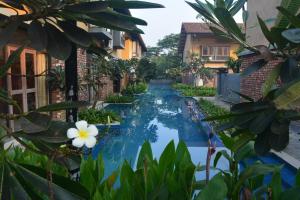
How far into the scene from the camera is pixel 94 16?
57.2 inches

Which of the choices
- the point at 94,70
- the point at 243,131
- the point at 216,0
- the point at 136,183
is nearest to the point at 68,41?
the point at 216,0

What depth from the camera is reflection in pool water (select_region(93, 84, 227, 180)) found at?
8539 millimetres

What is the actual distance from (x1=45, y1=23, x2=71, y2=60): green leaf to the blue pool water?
5.02m

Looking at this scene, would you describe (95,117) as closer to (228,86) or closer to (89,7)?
(89,7)

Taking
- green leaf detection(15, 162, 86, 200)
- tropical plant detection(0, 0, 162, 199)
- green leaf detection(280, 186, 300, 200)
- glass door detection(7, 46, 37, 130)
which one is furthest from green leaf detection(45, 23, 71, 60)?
glass door detection(7, 46, 37, 130)

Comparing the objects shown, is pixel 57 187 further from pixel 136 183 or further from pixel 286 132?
pixel 136 183

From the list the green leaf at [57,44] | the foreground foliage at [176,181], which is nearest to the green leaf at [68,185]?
the green leaf at [57,44]

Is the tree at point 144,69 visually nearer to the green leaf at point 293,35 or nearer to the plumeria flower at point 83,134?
the plumeria flower at point 83,134

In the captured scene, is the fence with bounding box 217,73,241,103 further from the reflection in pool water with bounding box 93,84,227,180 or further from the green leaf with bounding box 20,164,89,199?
the green leaf with bounding box 20,164,89,199

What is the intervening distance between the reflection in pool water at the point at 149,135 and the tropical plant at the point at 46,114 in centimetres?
454

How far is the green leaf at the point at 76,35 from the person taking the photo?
1.39 meters

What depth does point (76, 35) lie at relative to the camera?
1430mm

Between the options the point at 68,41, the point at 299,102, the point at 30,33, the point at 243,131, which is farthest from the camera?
the point at 243,131

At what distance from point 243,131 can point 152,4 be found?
852mm
